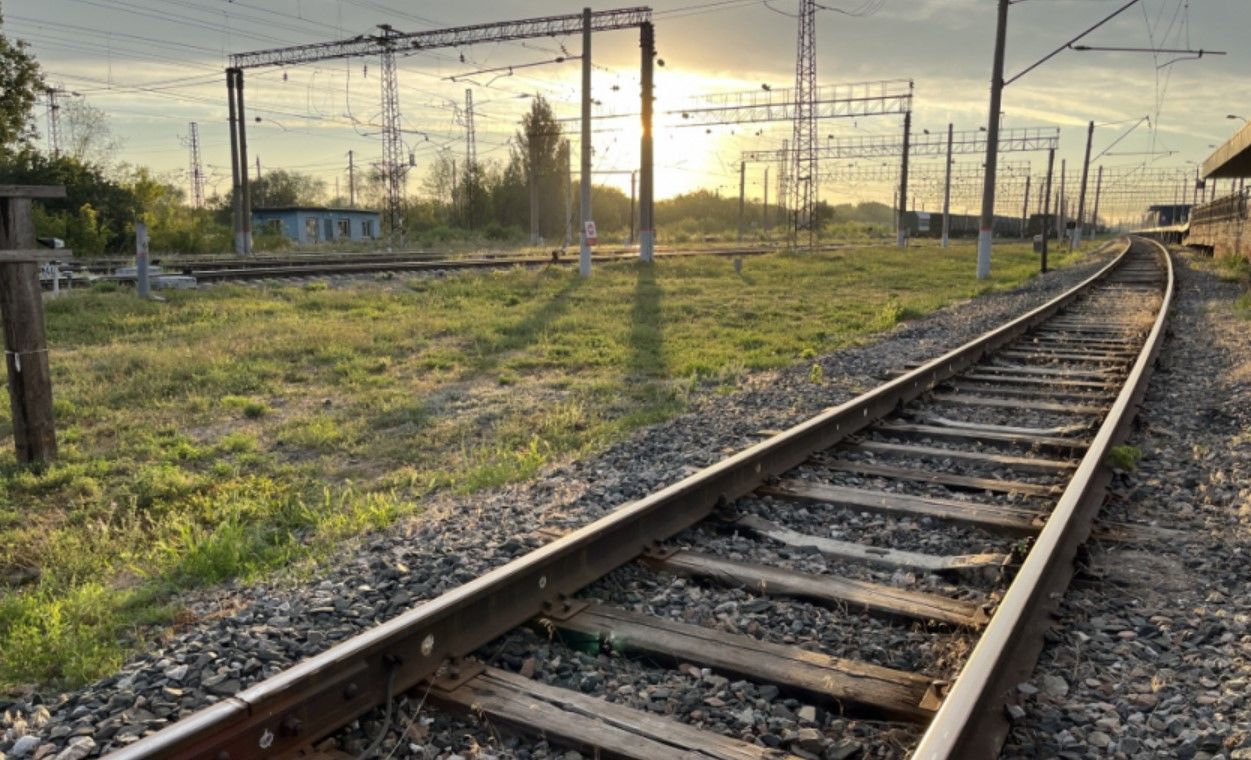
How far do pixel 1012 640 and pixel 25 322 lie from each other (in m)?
6.67

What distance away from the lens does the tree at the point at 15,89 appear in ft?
119

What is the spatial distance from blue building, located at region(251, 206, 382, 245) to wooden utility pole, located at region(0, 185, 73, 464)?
59.1m

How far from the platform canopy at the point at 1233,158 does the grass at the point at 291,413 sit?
7252mm

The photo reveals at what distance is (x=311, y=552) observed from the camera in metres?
4.65

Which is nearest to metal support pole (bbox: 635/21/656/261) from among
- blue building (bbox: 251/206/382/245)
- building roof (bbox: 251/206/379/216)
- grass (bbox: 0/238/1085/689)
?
grass (bbox: 0/238/1085/689)

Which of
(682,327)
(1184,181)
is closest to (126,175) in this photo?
(682,327)

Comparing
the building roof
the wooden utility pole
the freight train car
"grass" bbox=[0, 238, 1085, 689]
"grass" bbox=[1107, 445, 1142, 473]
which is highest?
the building roof

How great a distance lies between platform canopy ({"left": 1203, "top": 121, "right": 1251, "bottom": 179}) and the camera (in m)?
19.3

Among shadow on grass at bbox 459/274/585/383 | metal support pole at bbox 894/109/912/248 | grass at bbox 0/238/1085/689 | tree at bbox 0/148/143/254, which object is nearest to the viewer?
grass at bbox 0/238/1085/689

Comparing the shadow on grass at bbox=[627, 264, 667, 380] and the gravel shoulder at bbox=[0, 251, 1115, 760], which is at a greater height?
the shadow on grass at bbox=[627, 264, 667, 380]

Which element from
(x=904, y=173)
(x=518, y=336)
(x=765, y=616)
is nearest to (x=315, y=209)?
(x=904, y=173)

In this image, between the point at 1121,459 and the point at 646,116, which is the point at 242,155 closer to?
the point at 646,116

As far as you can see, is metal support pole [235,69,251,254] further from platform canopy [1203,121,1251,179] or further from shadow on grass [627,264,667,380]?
platform canopy [1203,121,1251,179]

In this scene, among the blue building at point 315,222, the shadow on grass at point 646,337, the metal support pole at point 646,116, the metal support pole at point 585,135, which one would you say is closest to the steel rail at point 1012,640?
the shadow on grass at point 646,337
